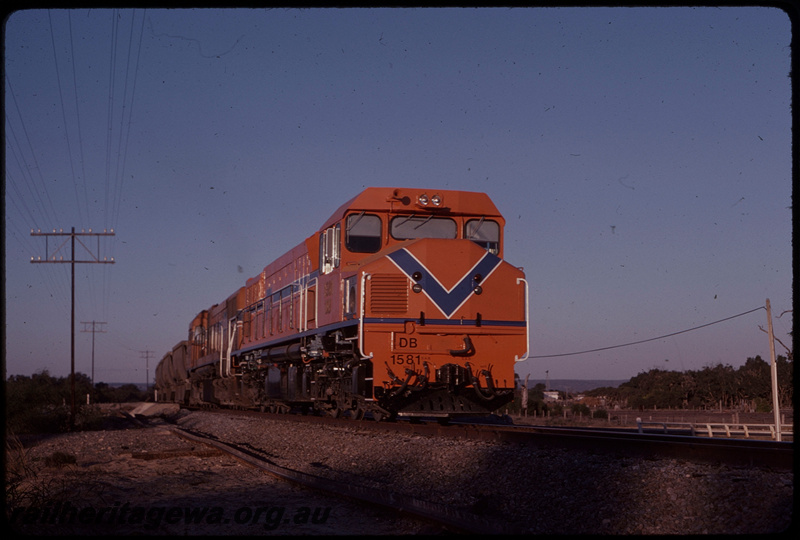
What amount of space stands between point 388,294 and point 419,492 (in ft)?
16.1

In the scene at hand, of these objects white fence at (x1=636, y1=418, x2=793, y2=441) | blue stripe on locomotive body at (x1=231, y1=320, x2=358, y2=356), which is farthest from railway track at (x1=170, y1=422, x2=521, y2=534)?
white fence at (x1=636, y1=418, x2=793, y2=441)

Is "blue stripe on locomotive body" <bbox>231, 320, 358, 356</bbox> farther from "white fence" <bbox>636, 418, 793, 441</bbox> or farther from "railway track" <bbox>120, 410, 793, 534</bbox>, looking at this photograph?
"white fence" <bbox>636, 418, 793, 441</bbox>

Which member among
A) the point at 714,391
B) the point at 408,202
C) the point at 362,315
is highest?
the point at 408,202

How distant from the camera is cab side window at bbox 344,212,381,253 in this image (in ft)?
48.1

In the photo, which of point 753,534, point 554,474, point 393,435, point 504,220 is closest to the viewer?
point 753,534

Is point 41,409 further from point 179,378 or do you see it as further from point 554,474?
point 554,474

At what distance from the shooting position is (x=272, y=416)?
69.6 feet

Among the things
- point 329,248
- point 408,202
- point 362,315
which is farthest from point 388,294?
point 329,248

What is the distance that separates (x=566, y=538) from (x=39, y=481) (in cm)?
762

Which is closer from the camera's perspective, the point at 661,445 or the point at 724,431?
the point at 661,445

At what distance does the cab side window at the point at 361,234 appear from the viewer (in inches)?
577

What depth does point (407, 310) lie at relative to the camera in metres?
13.1

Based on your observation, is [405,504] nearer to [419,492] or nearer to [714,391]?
[419,492]

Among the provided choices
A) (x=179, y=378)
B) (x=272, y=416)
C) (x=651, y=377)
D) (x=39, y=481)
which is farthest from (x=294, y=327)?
(x=651, y=377)
